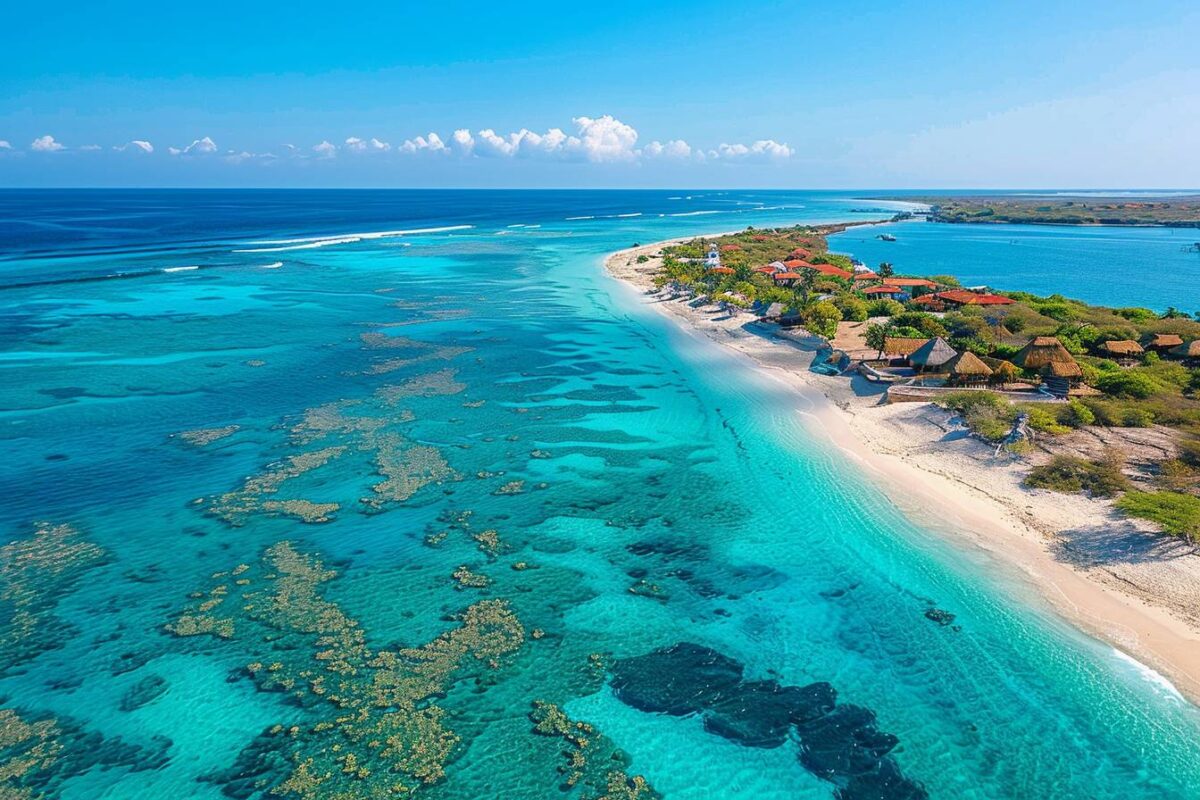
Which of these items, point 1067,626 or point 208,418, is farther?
point 208,418

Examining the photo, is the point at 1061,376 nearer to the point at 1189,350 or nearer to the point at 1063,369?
the point at 1063,369

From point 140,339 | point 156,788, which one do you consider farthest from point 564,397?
point 140,339

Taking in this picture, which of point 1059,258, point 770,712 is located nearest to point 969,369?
point 770,712

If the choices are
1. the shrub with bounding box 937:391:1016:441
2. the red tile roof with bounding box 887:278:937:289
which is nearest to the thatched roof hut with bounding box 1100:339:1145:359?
the shrub with bounding box 937:391:1016:441

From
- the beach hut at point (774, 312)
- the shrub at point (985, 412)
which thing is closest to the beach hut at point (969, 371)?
the shrub at point (985, 412)

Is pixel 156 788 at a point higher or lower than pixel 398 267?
lower

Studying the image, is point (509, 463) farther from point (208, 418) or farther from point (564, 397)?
point (208, 418)

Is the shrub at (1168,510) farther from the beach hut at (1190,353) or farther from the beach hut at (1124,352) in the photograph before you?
the beach hut at (1190,353)
